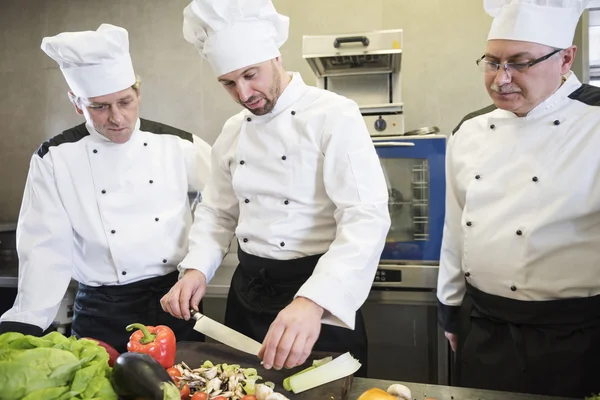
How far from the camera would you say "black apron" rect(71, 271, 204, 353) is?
4.83 ft

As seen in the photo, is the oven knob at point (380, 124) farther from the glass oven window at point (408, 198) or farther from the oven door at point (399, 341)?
the oven door at point (399, 341)

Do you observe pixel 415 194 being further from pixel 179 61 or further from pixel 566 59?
pixel 179 61

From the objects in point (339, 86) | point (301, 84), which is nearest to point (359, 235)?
point (301, 84)

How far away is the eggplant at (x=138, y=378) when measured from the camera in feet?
2.35

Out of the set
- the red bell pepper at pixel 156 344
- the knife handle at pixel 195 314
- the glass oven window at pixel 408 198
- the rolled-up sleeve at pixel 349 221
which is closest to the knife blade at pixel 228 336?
the knife handle at pixel 195 314

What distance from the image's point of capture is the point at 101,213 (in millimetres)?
1470

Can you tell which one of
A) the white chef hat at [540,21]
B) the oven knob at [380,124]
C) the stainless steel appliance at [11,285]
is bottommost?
the stainless steel appliance at [11,285]

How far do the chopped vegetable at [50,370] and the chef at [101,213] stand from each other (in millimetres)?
700

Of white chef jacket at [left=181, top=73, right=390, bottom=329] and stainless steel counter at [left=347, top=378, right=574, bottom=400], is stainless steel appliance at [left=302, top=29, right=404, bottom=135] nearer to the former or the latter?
white chef jacket at [left=181, top=73, right=390, bottom=329]

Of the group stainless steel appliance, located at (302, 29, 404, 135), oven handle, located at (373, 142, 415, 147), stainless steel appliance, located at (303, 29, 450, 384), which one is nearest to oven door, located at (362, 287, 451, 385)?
stainless steel appliance, located at (303, 29, 450, 384)

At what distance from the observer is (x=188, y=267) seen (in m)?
1.26

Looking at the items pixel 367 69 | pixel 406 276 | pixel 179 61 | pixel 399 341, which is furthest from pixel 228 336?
pixel 179 61

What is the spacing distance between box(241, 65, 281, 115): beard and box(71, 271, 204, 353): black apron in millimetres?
658

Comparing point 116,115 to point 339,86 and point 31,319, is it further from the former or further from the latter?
point 339,86
